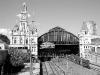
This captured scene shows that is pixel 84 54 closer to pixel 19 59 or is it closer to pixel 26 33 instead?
pixel 26 33

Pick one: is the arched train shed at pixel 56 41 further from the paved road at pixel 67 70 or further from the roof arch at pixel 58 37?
the paved road at pixel 67 70

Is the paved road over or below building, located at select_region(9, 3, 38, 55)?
below

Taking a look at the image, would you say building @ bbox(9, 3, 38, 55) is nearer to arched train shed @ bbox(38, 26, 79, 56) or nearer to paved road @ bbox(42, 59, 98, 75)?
arched train shed @ bbox(38, 26, 79, 56)

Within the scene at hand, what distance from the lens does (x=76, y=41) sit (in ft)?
161

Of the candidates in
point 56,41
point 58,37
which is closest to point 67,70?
point 56,41

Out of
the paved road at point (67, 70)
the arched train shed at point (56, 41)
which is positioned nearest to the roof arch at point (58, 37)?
the arched train shed at point (56, 41)

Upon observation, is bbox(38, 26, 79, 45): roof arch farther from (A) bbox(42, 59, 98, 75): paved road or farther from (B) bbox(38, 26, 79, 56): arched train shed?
(A) bbox(42, 59, 98, 75): paved road

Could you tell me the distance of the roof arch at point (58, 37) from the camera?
47.2 meters

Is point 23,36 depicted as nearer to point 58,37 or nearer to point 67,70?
point 58,37

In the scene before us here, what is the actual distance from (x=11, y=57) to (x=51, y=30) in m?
22.4

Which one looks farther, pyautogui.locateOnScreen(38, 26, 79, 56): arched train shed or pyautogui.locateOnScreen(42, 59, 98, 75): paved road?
pyautogui.locateOnScreen(38, 26, 79, 56): arched train shed

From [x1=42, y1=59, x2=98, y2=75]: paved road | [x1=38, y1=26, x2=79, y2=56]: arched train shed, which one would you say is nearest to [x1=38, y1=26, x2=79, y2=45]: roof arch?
[x1=38, y1=26, x2=79, y2=56]: arched train shed

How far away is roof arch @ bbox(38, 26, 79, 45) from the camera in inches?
1857

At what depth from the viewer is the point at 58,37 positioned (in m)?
48.2
